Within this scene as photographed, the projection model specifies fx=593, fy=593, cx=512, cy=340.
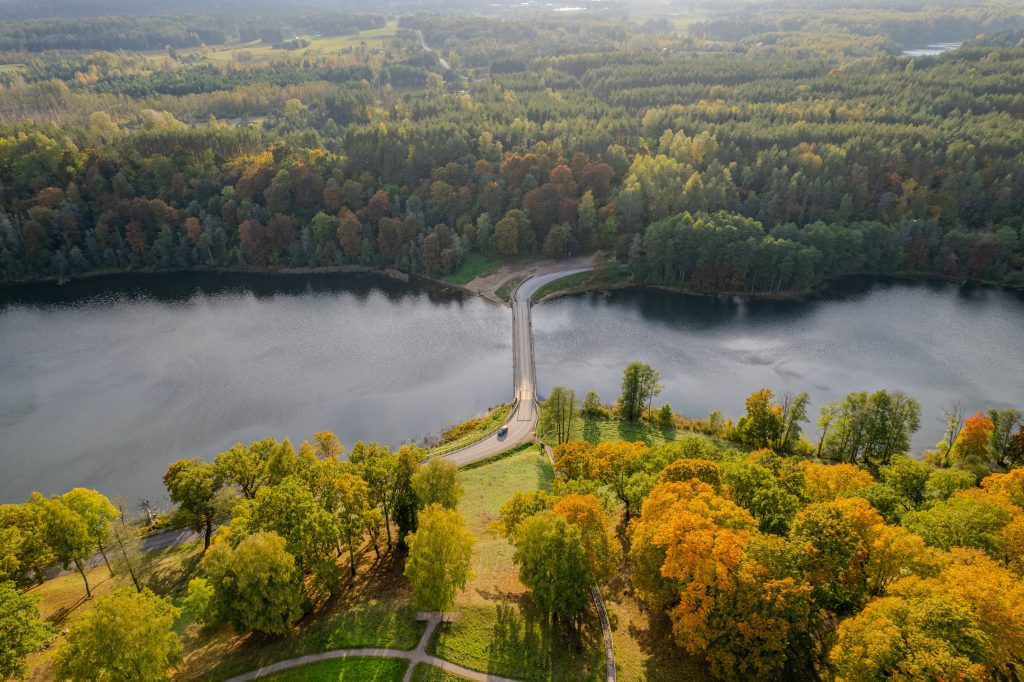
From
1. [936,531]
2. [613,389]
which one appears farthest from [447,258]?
[936,531]

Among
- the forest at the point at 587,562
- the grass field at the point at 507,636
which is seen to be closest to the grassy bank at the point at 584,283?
the forest at the point at 587,562

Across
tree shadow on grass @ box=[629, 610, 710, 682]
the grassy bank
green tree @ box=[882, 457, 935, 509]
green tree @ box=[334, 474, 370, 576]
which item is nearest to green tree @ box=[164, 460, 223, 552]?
green tree @ box=[334, 474, 370, 576]

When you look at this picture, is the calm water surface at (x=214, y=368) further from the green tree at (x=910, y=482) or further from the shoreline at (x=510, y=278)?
the green tree at (x=910, y=482)

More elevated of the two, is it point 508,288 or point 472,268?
point 472,268

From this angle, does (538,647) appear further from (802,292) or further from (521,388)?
(802,292)

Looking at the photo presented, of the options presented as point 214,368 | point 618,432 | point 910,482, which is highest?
point 910,482

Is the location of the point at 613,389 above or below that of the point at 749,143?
below

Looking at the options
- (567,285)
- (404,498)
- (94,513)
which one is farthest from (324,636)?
(567,285)

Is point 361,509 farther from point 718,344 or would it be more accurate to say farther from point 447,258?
point 447,258
